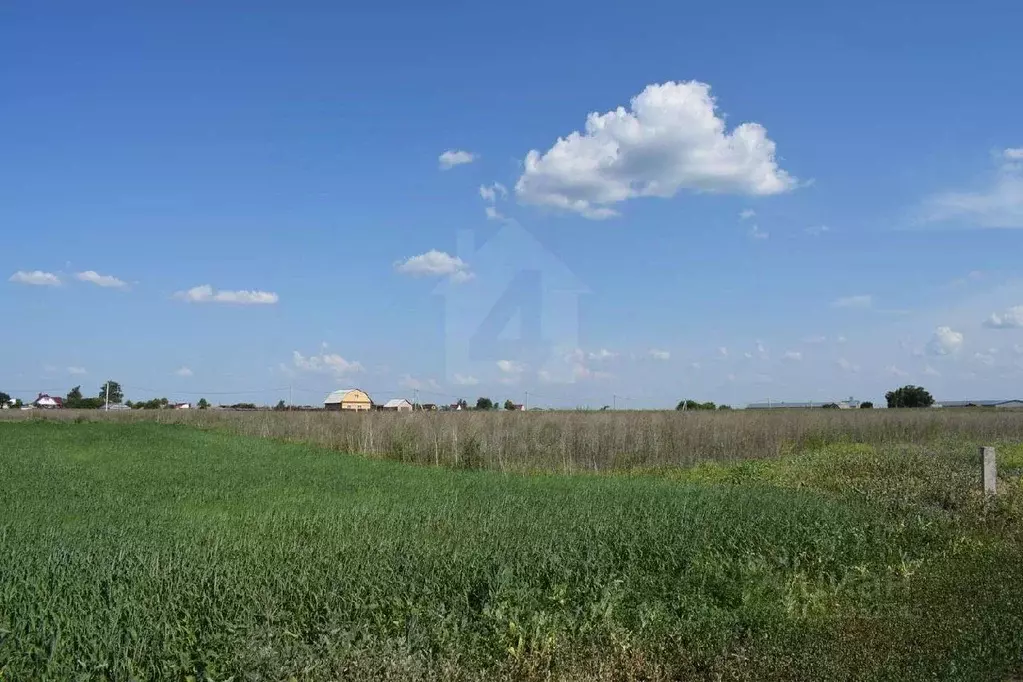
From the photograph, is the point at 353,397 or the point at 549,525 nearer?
the point at 549,525

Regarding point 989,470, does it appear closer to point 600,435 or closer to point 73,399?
point 600,435

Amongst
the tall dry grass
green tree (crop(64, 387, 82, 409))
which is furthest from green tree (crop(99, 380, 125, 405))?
the tall dry grass

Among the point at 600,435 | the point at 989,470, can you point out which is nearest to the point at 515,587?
the point at 989,470

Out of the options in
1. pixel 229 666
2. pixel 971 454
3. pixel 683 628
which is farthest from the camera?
pixel 971 454

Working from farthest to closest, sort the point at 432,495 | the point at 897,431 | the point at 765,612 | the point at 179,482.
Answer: the point at 897,431 → the point at 179,482 → the point at 432,495 → the point at 765,612

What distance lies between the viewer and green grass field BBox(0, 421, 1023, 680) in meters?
4.79

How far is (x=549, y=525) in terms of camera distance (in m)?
8.12

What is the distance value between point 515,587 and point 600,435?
59.0ft

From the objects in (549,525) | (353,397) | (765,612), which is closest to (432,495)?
(549,525)

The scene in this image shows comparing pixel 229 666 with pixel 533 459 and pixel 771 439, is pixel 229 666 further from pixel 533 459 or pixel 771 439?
pixel 771 439

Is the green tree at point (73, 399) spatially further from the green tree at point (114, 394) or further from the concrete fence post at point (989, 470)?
the concrete fence post at point (989, 470)

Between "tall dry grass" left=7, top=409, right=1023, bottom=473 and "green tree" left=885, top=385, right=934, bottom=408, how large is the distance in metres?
37.4

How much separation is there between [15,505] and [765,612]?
31.7 ft

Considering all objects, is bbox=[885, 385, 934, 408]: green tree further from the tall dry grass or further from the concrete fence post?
the concrete fence post
